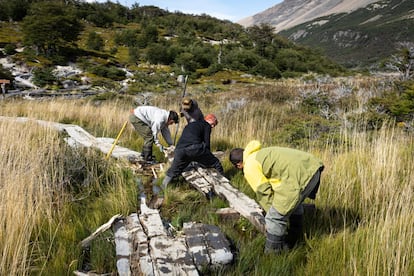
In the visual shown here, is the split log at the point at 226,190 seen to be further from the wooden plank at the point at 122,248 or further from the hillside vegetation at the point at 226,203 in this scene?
the wooden plank at the point at 122,248

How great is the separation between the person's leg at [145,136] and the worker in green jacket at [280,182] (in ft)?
10.4

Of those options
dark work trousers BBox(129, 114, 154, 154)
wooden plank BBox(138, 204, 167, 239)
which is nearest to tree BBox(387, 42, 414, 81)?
dark work trousers BBox(129, 114, 154, 154)

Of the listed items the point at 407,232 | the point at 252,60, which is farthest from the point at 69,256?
the point at 252,60

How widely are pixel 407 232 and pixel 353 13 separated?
23445 centimetres

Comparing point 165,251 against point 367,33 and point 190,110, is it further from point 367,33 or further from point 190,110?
point 367,33

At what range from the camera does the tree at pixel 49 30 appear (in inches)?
1098

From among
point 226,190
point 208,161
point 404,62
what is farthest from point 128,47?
point 226,190

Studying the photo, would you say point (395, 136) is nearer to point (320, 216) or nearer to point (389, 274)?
point (320, 216)

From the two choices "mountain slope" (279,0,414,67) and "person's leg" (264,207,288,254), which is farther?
"mountain slope" (279,0,414,67)

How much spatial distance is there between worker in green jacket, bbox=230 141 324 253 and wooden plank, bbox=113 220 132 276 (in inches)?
43.4

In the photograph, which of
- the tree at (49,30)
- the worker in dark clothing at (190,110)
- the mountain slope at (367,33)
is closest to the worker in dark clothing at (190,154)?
the worker in dark clothing at (190,110)

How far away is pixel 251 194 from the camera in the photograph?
11.9 feet

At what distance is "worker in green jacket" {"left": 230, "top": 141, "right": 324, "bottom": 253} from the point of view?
90.8 inches

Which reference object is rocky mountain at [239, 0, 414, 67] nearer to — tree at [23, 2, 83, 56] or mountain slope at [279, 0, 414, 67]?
mountain slope at [279, 0, 414, 67]
